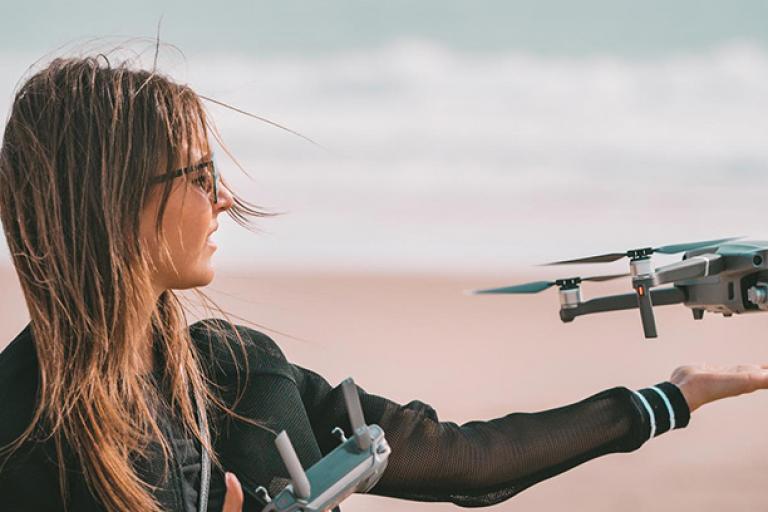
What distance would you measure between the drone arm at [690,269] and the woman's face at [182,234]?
984 mm

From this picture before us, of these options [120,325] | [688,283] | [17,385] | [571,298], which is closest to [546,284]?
[571,298]

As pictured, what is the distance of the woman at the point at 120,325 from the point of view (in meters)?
2.10

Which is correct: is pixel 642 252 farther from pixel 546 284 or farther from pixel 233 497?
pixel 233 497

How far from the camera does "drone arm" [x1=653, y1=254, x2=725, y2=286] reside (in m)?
2.58

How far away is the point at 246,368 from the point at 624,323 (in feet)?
74.1

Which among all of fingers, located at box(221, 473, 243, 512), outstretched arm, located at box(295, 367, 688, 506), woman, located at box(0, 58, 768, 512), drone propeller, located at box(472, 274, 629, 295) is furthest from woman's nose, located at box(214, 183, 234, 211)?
drone propeller, located at box(472, 274, 629, 295)

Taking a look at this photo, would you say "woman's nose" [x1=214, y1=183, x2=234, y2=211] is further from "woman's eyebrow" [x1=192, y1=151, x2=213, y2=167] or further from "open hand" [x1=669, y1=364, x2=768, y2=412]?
"open hand" [x1=669, y1=364, x2=768, y2=412]

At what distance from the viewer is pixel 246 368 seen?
7.80 feet

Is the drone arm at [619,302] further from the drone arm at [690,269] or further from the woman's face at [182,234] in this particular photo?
the woman's face at [182,234]

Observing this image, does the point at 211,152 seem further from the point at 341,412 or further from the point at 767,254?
the point at 767,254

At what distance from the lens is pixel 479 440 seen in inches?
98.6

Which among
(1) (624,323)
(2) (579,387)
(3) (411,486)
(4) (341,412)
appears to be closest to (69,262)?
(4) (341,412)

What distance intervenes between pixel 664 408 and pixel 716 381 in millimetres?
122

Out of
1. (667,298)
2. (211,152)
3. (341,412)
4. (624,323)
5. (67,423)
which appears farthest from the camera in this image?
(624,323)
